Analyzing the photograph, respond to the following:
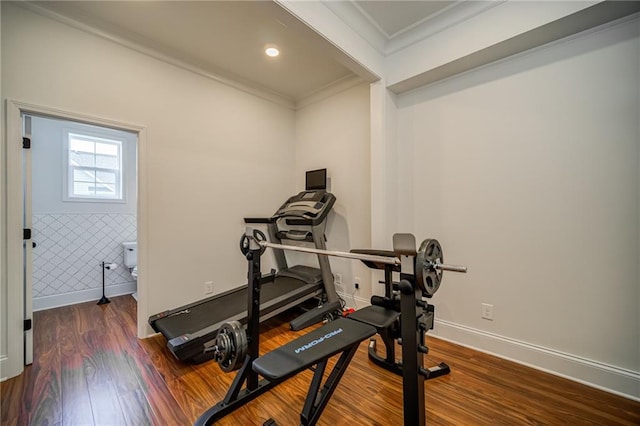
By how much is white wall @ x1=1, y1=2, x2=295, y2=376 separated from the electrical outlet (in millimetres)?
2683

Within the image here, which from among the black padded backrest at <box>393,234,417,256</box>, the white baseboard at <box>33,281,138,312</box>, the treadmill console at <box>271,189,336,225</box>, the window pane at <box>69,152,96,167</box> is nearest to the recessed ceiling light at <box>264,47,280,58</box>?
the treadmill console at <box>271,189,336,225</box>

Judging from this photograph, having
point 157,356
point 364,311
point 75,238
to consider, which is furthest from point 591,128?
point 75,238

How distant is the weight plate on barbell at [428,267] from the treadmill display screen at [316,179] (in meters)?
2.21

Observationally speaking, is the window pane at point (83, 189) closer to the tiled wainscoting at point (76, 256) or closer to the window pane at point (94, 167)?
the window pane at point (94, 167)

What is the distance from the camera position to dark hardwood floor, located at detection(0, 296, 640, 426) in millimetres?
1603

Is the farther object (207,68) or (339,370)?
(207,68)

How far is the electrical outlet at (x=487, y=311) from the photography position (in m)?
2.35

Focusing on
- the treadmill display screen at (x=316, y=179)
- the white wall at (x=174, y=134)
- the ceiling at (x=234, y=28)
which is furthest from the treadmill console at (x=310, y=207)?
the ceiling at (x=234, y=28)

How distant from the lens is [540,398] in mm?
1770

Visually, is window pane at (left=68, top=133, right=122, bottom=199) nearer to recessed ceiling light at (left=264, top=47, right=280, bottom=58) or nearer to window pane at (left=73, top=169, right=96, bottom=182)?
window pane at (left=73, top=169, right=96, bottom=182)

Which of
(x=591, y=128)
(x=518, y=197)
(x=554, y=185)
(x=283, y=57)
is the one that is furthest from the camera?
(x=283, y=57)

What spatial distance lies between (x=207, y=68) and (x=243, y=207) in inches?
66.0

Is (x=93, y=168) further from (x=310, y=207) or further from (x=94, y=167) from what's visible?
(x=310, y=207)

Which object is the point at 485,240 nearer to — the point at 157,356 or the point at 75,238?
the point at 157,356
